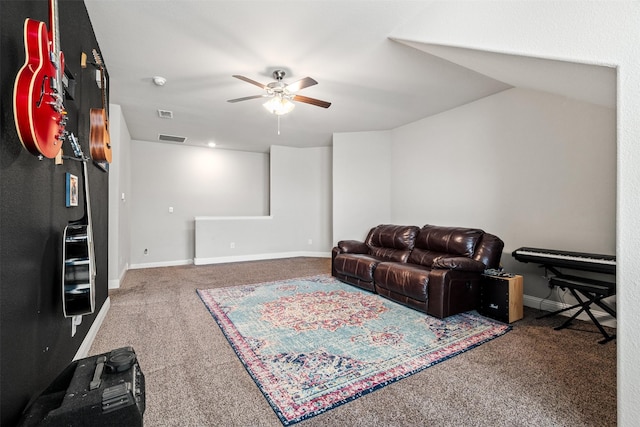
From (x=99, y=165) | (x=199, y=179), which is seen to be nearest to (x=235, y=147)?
(x=199, y=179)

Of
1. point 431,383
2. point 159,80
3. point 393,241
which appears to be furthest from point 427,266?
point 159,80

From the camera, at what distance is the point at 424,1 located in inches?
86.2

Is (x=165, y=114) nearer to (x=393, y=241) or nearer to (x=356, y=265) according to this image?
(x=356, y=265)

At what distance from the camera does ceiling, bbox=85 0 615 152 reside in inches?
86.4

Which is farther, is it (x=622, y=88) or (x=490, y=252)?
(x=490, y=252)

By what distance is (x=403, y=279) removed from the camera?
3.30 meters

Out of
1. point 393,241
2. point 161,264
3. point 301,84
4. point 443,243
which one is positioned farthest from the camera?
point 161,264

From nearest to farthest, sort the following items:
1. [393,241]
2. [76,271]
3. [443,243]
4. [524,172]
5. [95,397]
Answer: [95,397] < [76,271] < [524,172] < [443,243] < [393,241]

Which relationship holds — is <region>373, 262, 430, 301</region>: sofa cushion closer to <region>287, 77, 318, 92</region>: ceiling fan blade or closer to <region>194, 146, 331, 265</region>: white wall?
<region>287, 77, 318, 92</region>: ceiling fan blade

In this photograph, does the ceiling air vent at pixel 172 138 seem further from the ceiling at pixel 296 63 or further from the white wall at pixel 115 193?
the white wall at pixel 115 193

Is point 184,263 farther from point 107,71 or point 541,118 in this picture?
point 541,118

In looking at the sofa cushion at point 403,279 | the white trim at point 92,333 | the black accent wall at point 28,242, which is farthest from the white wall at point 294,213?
the black accent wall at point 28,242

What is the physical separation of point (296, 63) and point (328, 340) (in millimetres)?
2680

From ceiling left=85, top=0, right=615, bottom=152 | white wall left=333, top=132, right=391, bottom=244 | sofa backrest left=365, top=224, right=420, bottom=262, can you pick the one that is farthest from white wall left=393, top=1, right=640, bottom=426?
white wall left=333, top=132, right=391, bottom=244
